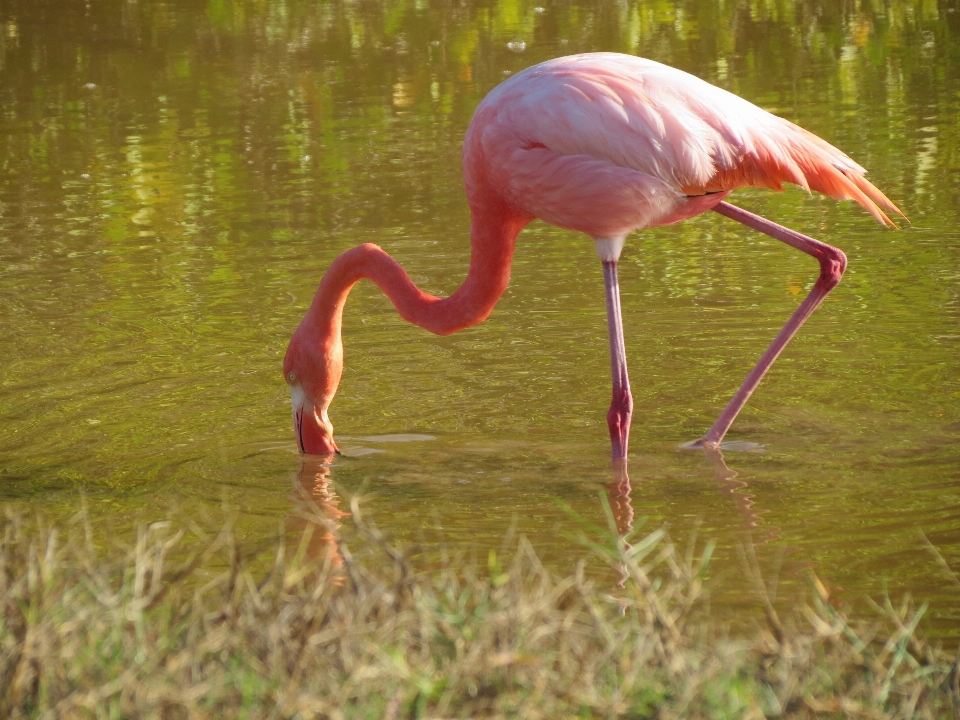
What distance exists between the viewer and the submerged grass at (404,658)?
7.46 ft

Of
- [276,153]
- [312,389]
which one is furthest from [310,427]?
[276,153]

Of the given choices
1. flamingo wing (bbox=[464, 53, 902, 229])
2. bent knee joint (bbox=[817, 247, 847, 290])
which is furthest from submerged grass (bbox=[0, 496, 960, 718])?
bent knee joint (bbox=[817, 247, 847, 290])

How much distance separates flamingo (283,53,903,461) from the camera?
4.63 meters

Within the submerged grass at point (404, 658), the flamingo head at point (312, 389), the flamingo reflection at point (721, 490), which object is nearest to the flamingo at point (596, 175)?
the flamingo head at point (312, 389)

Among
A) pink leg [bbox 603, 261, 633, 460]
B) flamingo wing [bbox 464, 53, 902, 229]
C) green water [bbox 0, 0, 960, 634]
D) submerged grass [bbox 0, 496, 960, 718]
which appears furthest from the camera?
pink leg [bbox 603, 261, 633, 460]

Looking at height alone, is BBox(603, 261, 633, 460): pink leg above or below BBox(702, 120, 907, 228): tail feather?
below

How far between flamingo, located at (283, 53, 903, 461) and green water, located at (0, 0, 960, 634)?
36 centimetres

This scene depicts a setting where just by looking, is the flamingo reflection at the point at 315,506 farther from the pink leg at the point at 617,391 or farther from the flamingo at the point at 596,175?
the pink leg at the point at 617,391

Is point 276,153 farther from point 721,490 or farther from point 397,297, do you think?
point 721,490

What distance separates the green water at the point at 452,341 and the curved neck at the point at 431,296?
46cm

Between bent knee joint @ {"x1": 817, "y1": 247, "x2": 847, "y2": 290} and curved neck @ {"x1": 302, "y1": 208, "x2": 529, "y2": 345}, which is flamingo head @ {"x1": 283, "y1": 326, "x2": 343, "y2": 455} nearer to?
curved neck @ {"x1": 302, "y1": 208, "x2": 529, "y2": 345}

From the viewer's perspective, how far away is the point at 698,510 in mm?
4375

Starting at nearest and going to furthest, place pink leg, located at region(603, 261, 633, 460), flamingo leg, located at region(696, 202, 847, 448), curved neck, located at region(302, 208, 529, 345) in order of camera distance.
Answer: pink leg, located at region(603, 261, 633, 460) < curved neck, located at region(302, 208, 529, 345) < flamingo leg, located at region(696, 202, 847, 448)

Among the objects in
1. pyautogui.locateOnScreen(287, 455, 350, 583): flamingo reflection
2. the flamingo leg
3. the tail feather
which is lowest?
pyautogui.locateOnScreen(287, 455, 350, 583): flamingo reflection
